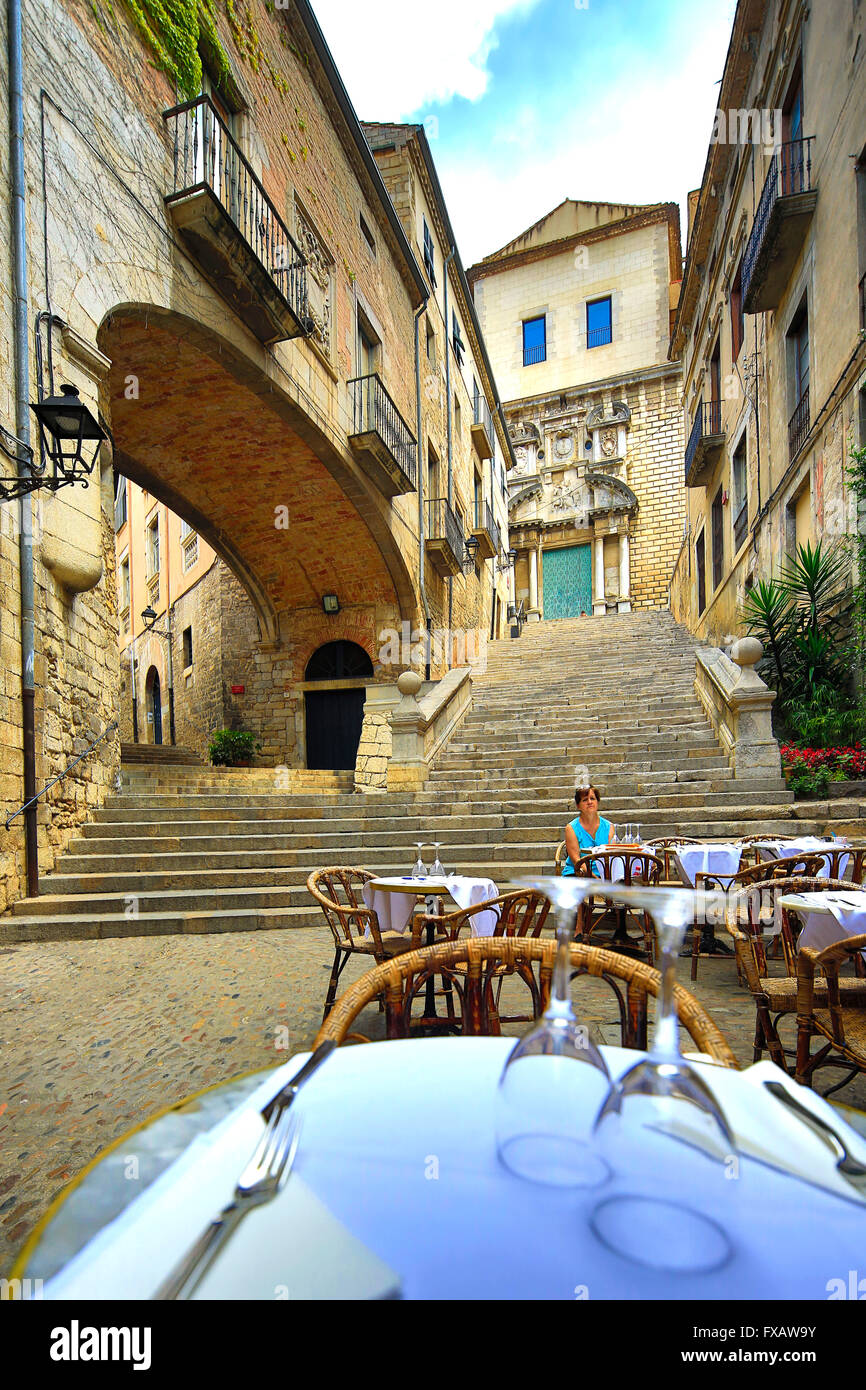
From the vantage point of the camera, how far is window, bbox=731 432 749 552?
13766 millimetres

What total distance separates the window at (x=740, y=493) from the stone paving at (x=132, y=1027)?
1128 centimetres

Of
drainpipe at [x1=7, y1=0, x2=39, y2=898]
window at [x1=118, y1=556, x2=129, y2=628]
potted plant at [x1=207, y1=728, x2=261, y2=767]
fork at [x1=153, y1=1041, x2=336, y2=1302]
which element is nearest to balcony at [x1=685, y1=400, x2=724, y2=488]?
potted plant at [x1=207, y1=728, x2=261, y2=767]

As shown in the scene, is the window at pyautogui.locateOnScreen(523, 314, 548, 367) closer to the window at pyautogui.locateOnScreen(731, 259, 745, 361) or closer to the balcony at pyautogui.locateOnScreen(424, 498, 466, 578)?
the window at pyautogui.locateOnScreen(731, 259, 745, 361)

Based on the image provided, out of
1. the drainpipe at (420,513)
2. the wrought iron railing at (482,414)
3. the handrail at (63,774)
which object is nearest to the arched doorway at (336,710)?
the drainpipe at (420,513)

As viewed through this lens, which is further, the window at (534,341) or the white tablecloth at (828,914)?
the window at (534,341)

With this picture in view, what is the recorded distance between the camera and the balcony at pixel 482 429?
21.8 metres

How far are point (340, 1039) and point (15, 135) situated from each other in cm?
771

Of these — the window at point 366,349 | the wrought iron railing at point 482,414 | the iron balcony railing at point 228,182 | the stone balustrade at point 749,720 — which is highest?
the wrought iron railing at point 482,414

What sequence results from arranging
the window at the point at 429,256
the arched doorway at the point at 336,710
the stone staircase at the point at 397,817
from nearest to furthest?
the stone staircase at the point at 397,817 → the arched doorway at the point at 336,710 → the window at the point at 429,256

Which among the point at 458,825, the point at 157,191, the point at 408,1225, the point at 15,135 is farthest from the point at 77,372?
the point at 408,1225

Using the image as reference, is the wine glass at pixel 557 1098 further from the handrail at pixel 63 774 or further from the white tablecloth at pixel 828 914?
the handrail at pixel 63 774

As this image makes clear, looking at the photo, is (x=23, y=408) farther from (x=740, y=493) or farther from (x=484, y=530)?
(x=484, y=530)

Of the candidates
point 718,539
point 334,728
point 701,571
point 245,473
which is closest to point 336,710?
point 334,728
